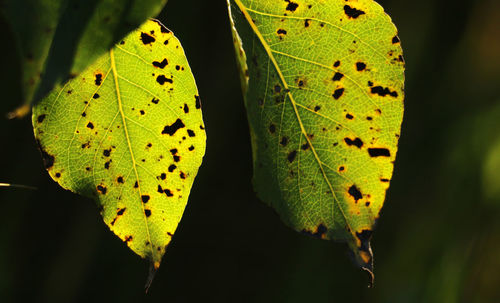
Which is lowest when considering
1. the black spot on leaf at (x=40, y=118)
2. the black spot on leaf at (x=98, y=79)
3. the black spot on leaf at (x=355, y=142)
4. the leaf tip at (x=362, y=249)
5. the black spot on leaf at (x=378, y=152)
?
Result: the leaf tip at (x=362, y=249)

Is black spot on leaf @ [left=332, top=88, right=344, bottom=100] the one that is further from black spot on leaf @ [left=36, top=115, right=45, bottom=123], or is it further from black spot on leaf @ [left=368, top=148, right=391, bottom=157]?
black spot on leaf @ [left=36, top=115, right=45, bottom=123]

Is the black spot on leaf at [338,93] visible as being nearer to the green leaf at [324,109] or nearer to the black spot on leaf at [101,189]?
the green leaf at [324,109]

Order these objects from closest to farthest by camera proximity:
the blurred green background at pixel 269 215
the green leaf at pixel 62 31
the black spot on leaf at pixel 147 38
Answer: the green leaf at pixel 62 31, the black spot on leaf at pixel 147 38, the blurred green background at pixel 269 215

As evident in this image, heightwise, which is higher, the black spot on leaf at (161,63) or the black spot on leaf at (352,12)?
the black spot on leaf at (352,12)

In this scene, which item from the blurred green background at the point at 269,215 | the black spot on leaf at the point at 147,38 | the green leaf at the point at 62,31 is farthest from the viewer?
the blurred green background at the point at 269,215

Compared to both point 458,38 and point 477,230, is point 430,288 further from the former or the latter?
point 458,38

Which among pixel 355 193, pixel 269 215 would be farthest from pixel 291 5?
pixel 269 215

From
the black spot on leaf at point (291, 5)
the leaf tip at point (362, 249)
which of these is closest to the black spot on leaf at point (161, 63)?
the black spot on leaf at point (291, 5)

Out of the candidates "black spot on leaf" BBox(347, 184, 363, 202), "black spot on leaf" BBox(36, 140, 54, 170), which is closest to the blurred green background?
"black spot on leaf" BBox(36, 140, 54, 170)
